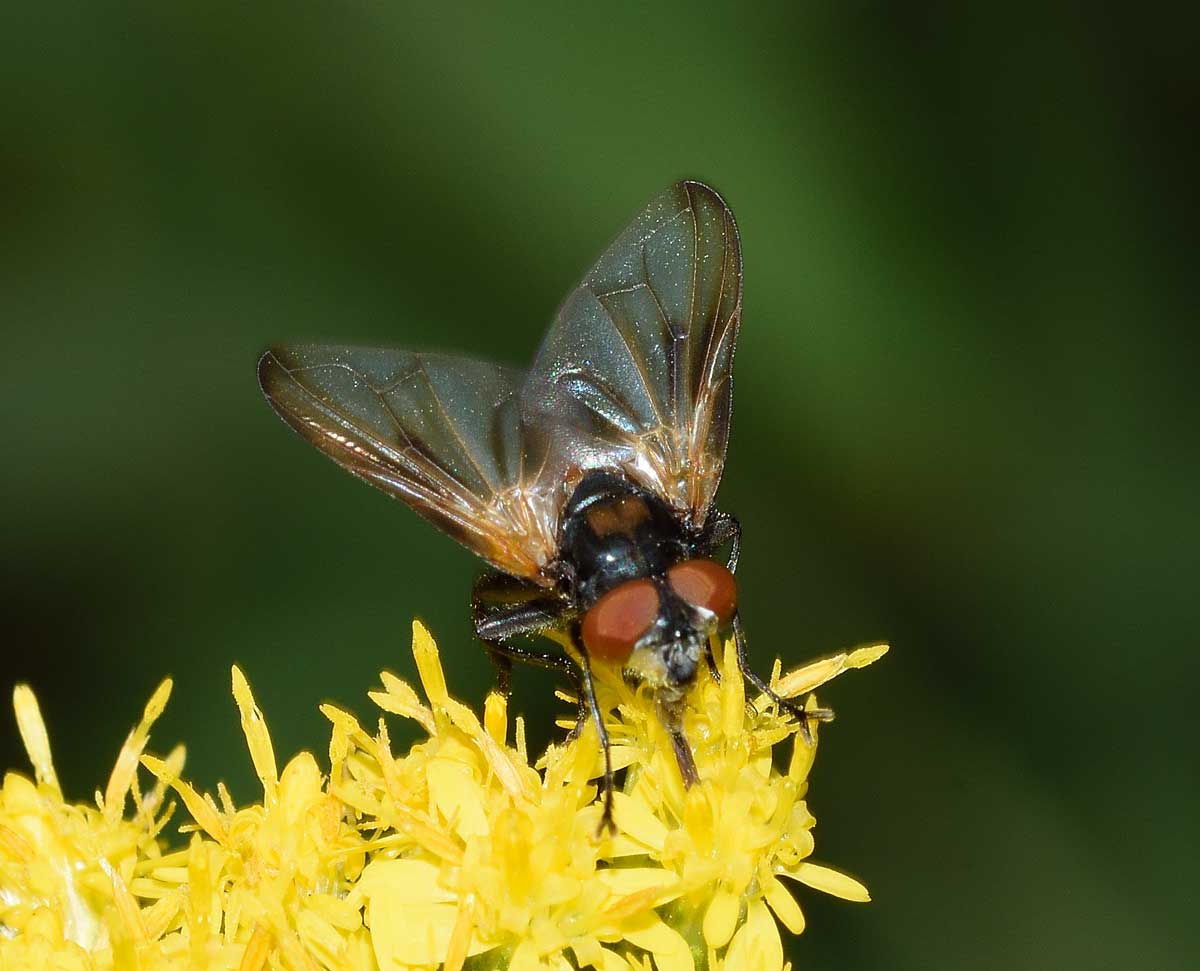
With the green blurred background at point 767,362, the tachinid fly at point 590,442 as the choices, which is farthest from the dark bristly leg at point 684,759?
the green blurred background at point 767,362

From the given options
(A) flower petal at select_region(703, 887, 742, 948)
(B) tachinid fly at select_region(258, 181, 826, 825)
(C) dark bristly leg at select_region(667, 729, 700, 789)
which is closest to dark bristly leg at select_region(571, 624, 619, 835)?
(B) tachinid fly at select_region(258, 181, 826, 825)

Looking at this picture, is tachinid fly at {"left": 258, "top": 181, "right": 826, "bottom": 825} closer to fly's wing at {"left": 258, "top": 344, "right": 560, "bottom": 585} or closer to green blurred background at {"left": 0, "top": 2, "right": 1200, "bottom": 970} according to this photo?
fly's wing at {"left": 258, "top": 344, "right": 560, "bottom": 585}

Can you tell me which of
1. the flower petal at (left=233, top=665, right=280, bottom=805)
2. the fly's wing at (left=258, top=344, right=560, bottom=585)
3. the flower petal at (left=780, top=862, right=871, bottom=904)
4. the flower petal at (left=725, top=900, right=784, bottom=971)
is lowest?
the flower petal at (left=725, top=900, right=784, bottom=971)

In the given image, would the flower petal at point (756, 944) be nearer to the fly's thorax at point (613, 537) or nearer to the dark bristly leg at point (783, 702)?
the dark bristly leg at point (783, 702)

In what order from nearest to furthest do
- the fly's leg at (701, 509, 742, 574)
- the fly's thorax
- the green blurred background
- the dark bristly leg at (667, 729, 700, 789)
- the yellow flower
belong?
the yellow flower, the dark bristly leg at (667, 729, 700, 789), the fly's thorax, the fly's leg at (701, 509, 742, 574), the green blurred background

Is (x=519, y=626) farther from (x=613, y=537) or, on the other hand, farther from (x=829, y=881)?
(x=829, y=881)

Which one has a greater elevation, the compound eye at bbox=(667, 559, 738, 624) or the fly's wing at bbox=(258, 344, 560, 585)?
the fly's wing at bbox=(258, 344, 560, 585)

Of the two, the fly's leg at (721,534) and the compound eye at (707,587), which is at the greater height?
the compound eye at (707,587)
